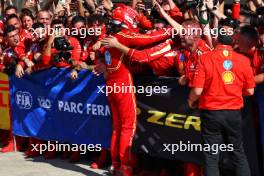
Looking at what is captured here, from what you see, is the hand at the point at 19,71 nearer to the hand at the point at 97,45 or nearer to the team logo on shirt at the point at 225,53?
the hand at the point at 97,45

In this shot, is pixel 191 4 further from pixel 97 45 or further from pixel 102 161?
pixel 102 161

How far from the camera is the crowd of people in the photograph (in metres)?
6.04

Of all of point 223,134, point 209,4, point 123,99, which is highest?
point 209,4

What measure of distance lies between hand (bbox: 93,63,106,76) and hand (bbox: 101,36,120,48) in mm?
524

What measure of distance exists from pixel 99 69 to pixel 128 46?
2.54 feet

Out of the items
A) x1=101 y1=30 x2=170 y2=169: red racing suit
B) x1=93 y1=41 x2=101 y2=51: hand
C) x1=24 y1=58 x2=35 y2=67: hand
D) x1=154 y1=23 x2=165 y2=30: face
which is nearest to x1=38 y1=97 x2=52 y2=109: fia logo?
x1=24 y1=58 x2=35 y2=67: hand

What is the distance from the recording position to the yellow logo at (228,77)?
5.43 metres

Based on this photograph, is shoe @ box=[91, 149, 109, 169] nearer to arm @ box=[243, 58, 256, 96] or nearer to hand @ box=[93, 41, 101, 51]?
hand @ box=[93, 41, 101, 51]

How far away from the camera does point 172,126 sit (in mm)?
6562

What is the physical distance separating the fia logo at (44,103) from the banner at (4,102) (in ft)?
2.73

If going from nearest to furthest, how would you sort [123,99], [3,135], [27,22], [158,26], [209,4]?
[123,99]
[209,4]
[158,26]
[27,22]
[3,135]

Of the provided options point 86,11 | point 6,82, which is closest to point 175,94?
point 6,82

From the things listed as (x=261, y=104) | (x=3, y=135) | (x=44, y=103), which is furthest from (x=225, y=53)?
(x=3, y=135)

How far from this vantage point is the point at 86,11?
10172 millimetres
